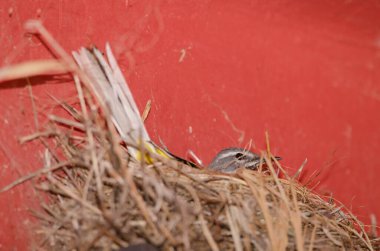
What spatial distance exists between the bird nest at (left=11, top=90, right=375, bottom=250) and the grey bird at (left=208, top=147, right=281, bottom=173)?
0.48m

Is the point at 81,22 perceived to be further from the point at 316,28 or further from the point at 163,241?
the point at 316,28

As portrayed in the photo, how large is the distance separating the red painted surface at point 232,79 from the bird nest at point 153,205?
105mm

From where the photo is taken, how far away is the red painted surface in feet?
6.03

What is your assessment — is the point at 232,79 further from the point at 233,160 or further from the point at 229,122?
the point at 233,160

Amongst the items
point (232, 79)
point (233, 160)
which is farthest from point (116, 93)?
point (232, 79)

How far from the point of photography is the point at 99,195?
161 centimetres

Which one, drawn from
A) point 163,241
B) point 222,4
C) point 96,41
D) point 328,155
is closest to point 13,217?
point 163,241

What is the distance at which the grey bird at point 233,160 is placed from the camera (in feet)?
8.07

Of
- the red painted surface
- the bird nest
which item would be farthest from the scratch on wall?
the bird nest

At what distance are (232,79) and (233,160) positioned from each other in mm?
437

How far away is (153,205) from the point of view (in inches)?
66.1

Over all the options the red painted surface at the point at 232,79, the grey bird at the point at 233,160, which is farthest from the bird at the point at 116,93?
the grey bird at the point at 233,160

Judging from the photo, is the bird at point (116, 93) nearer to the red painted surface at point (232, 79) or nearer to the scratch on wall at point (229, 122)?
the red painted surface at point (232, 79)

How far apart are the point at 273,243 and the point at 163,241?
0.33 metres
